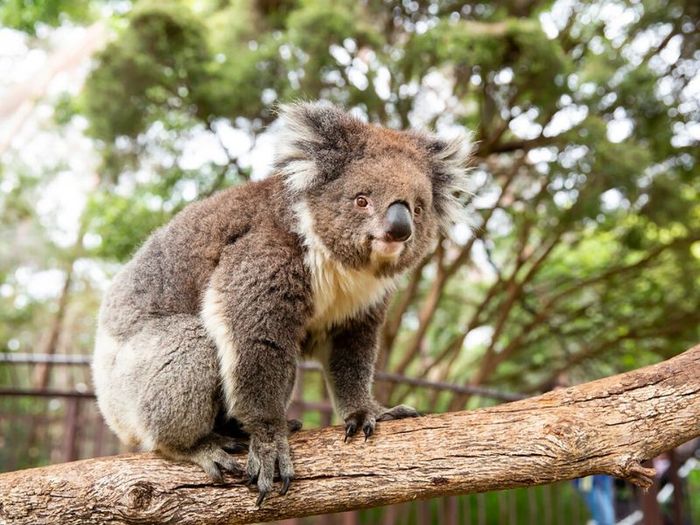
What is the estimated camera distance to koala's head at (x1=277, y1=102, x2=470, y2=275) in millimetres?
2943

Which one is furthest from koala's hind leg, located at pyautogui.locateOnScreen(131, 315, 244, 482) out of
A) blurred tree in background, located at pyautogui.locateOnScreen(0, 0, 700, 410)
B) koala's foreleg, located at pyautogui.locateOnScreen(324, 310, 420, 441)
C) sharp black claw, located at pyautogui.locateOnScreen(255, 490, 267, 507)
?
blurred tree in background, located at pyautogui.locateOnScreen(0, 0, 700, 410)

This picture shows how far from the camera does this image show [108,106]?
6840 mm

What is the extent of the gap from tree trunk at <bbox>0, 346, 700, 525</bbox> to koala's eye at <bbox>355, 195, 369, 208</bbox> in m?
0.95

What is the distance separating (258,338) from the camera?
2.73 meters

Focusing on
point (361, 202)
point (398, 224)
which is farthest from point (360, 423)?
point (361, 202)

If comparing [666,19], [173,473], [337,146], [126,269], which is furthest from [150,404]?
[666,19]

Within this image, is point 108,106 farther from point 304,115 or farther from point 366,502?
point 366,502

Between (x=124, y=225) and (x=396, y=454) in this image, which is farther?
(x=124, y=225)

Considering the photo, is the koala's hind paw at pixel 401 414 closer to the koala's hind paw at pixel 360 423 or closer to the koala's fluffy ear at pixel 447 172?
the koala's hind paw at pixel 360 423

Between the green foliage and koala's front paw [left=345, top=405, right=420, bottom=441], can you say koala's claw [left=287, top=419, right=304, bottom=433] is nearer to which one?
koala's front paw [left=345, top=405, right=420, bottom=441]

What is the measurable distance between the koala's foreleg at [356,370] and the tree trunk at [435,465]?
1.07ft

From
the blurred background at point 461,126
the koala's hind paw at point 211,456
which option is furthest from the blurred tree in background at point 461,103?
the koala's hind paw at point 211,456

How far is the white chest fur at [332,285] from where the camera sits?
2969 millimetres

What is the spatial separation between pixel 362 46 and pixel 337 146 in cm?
379
